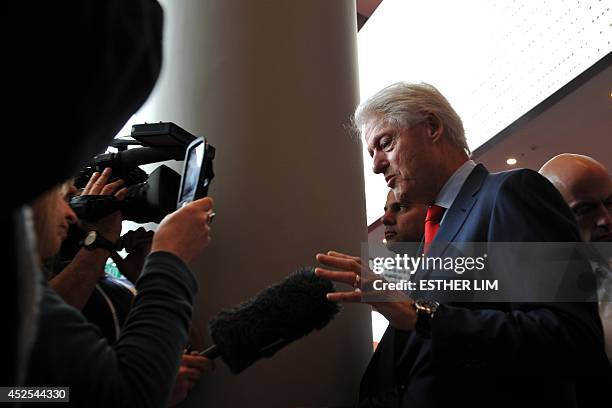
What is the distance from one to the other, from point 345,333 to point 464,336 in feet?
1.43

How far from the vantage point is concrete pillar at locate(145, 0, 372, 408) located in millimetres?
1348

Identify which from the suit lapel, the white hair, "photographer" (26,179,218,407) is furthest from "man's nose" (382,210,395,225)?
"photographer" (26,179,218,407)

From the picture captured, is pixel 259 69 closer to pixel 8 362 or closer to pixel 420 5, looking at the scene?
pixel 8 362

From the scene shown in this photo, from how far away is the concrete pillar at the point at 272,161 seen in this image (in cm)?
135

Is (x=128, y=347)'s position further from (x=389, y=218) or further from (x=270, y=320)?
(x=389, y=218)

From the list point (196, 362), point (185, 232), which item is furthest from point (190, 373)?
point (185, 232)

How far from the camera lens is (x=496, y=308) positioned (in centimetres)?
114

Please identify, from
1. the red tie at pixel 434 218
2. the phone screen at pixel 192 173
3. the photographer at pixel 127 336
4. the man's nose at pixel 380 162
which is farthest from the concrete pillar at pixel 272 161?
the photographer at pixel 127 336

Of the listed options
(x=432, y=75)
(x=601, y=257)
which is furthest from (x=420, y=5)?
(x=601, y=257)

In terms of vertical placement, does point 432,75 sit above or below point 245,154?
above

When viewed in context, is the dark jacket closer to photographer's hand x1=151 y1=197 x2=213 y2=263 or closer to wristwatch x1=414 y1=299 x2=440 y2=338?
photographer's hand x1=151 y1=197 x2=213 y2=263

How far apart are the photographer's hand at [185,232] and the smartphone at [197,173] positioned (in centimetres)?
3

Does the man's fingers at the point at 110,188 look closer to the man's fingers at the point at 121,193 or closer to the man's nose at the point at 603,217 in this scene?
the man's fingers at the point at 121,193

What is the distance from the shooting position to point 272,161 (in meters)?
1.43
